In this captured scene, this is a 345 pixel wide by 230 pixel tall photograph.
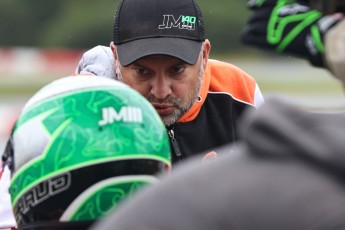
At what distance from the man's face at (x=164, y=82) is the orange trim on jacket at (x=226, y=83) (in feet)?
0.59

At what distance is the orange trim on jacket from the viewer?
15.6ft

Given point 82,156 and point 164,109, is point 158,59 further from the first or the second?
point 82,156

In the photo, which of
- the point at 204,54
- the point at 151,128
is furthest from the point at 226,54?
the point at 151,128

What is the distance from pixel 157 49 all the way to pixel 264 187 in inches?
118

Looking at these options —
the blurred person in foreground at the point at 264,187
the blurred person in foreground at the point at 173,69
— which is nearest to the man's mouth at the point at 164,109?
the blurred person in foreground at the point at 173,69

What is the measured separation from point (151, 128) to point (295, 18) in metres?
0.46

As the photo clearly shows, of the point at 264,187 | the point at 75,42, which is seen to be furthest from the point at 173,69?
the point at 75,42

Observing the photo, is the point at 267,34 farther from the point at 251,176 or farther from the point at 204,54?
the point at 204,54

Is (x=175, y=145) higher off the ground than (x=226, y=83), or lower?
lower

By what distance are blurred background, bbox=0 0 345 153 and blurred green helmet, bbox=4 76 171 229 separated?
2437 cm

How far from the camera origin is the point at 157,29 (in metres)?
4.50

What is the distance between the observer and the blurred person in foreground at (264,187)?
57.1 inches

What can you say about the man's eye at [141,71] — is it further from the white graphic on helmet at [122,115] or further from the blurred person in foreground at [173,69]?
the white graphic on helmet at [122,115]

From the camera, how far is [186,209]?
1.46m
